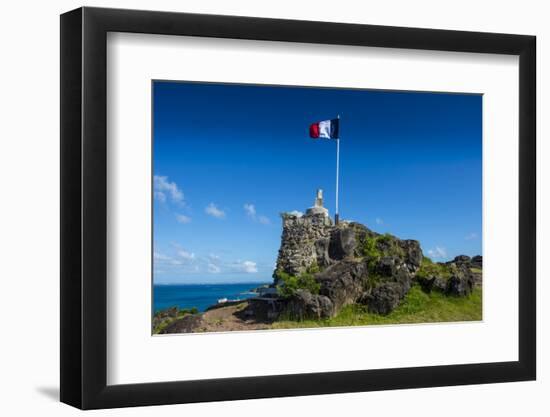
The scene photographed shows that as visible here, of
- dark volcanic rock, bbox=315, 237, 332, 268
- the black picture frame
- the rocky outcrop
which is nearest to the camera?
the black picture frame

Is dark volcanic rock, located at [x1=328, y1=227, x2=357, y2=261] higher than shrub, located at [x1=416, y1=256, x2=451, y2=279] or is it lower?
higher

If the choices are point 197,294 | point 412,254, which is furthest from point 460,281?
point 197,294

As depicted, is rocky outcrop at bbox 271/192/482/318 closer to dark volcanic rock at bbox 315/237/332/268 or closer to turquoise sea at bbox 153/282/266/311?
dark volcanic rock at bbox 315/237/332/268

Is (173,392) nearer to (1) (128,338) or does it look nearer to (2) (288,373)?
(1) (128,338)

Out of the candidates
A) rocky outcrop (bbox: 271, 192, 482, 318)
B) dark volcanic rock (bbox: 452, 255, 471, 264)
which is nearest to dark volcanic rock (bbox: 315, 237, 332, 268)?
rocky outcrop (bbox: 271, 192, 482, 318)

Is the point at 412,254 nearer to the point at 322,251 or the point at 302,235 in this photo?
the point at 322,251

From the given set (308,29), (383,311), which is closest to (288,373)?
(383,311)

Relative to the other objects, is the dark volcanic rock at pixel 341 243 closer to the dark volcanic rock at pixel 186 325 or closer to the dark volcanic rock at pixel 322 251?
the dark volcanic rock at pixel 322 251
